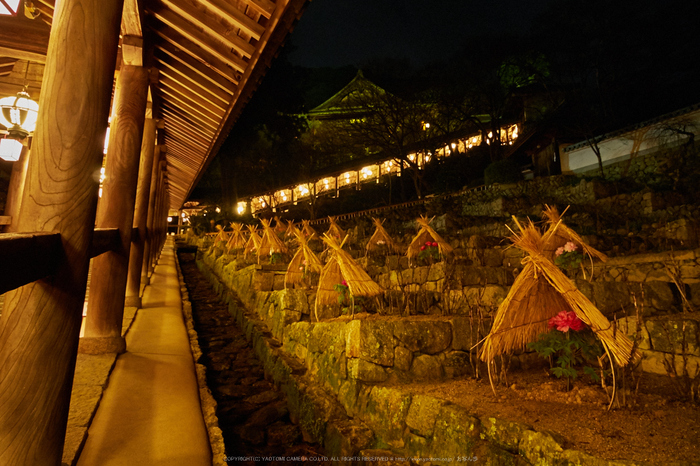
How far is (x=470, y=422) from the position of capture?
286 centimetres

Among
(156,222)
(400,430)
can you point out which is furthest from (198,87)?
(156,222)

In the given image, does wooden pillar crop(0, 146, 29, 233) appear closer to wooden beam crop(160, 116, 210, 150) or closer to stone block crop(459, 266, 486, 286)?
wooden beam crop(160, 116, 210, 150)

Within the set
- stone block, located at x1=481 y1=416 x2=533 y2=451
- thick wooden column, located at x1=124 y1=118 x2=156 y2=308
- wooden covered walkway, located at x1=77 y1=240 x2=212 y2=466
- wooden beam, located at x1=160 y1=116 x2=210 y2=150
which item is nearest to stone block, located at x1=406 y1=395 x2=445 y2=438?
stone block, located at x1=481 y1=416 x2=533 y2=451

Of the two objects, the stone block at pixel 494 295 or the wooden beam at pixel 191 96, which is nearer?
the stone block at pixel 494 295

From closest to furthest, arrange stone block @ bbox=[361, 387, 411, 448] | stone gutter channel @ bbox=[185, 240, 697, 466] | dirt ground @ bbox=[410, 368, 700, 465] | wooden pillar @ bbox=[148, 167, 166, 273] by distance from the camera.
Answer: dirt ground @ bbox=[410, 368, 700, 465], stone gutter channel @ bbox=[185, 240, 697, 466], stone block @ bbox=[361, 387, 411, 448], wooden pillar @ bbox=[148, 167, 166, 273]

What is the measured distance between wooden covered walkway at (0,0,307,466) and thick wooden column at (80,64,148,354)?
0.05 feet

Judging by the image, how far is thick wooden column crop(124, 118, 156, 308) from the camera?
21.6 feet

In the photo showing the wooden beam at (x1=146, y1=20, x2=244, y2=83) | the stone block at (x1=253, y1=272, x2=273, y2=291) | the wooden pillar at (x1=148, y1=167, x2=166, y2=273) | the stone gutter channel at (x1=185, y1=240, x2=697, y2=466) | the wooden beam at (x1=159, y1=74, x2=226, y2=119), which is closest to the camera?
the stone gutter channel at (x1=185, y1=240, x2=697, y2=466)

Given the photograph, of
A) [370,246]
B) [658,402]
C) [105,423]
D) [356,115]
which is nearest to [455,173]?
[356,115]

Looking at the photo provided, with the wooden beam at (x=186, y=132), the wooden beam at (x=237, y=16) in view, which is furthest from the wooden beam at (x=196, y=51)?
the wooden beam at (x=186, y=132)

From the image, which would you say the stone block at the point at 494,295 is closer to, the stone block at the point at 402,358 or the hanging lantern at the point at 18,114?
the stone block at the point at 402,358

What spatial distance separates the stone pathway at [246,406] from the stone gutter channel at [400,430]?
0.17 meters

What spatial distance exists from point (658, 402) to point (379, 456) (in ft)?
7.75

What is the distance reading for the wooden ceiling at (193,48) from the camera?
3725mm
